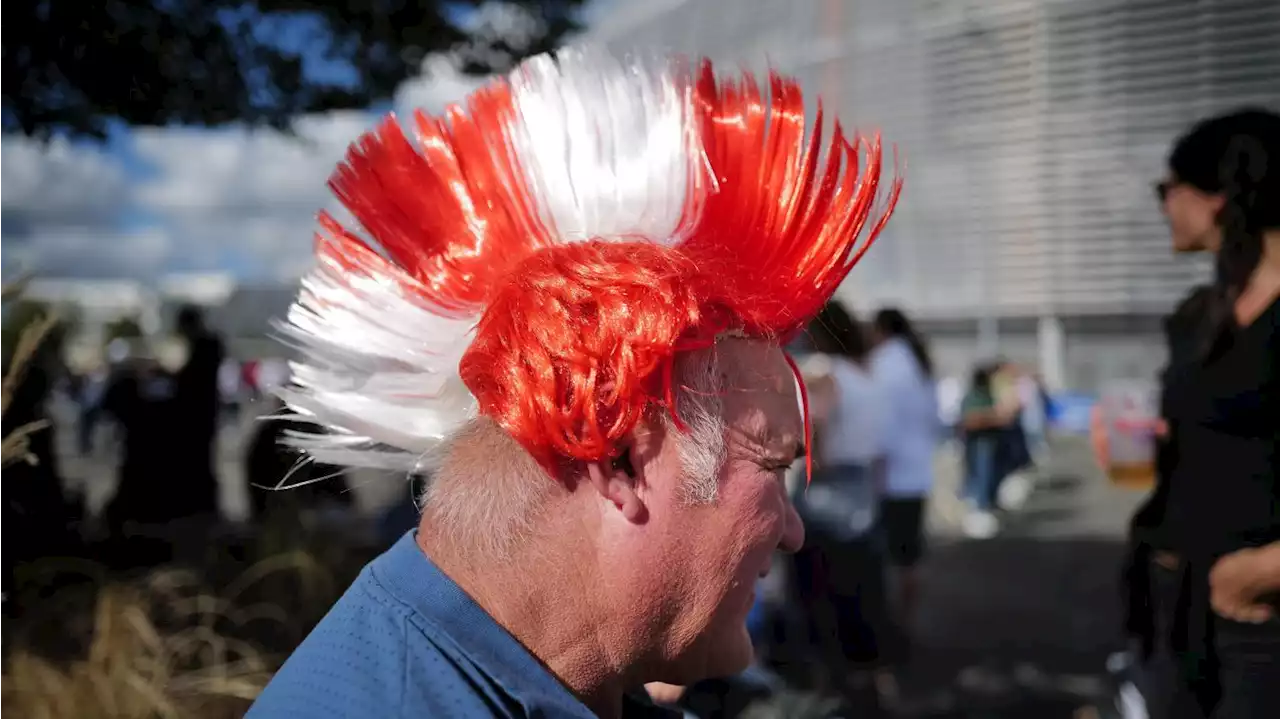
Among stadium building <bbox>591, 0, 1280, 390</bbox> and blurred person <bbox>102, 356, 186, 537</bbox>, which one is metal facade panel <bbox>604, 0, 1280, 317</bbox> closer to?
stadium building <bbox>591, 0, 1280, 390</bbox>

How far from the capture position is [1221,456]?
184cm

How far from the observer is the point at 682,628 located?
1106 mm

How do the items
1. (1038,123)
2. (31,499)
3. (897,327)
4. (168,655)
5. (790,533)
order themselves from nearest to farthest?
(790,533), (168,655), (31,499), (897,327), (1038,123)

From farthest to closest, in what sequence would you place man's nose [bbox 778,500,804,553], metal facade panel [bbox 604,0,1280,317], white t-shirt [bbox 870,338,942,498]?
metal facade panel [bbox 604,0,1280,317]
white t-shirt [bbox 870,338,942,498]
man's nose [bbox 778,500,804,553]

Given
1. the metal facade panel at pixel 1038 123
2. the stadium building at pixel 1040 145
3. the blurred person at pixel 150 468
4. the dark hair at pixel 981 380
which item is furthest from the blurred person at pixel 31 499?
the stadium building at pixel 1040 145

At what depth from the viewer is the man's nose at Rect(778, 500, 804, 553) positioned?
1225 millimetres

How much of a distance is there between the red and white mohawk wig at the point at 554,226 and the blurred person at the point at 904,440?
12.1 feet

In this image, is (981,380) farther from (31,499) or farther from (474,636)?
(474,636)

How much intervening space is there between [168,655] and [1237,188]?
2.87 metres

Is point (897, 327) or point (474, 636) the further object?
point (897, 327)

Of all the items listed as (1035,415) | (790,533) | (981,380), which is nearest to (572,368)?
(790,533)

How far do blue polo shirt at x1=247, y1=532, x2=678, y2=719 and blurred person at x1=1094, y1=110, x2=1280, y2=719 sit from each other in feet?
4.56

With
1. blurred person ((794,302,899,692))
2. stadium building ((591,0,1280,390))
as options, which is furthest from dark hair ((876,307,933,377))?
stadium building ((591,0,1280,390))

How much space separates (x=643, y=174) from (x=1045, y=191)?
2746cm
